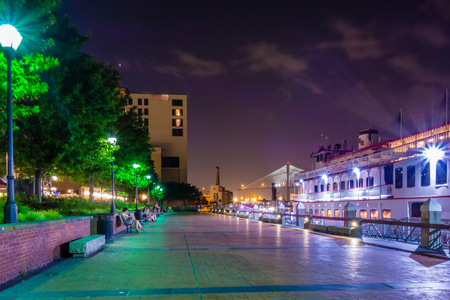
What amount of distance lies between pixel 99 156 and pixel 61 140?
12.3 feet

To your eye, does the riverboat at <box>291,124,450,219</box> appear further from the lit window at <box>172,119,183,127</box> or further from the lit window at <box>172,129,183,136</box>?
the lit window at <box>172,119,183,127</box>

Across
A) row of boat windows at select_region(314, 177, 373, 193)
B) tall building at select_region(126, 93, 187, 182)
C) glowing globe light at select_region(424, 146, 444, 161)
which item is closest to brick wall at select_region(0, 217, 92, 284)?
glowing globe light at select_region(424, 146, 444, 161)

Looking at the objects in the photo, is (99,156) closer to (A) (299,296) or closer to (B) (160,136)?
(A) (299,296)

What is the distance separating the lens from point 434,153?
24.6 metres

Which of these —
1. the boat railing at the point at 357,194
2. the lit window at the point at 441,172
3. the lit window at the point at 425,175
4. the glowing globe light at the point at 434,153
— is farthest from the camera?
the boat railing at the point at 357,194

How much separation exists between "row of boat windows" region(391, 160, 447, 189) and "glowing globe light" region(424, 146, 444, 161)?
2.55ft

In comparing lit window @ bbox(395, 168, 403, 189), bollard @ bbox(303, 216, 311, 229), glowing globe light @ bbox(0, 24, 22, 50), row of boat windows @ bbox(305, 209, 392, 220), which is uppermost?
glowing globe light @ bbox(0, 24, 22, 50)

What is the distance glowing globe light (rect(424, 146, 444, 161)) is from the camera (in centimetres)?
2431

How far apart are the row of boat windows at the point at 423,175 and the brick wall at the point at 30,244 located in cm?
2253

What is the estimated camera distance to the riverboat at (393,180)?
2525cm

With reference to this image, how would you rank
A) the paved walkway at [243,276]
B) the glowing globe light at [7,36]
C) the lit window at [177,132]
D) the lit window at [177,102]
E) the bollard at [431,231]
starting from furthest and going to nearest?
the lit window at [177,102]
the lit window at [177,132]
the bollard at [431,231]
the glowing globe light at [7,36]
the paved walkway at [243,276]

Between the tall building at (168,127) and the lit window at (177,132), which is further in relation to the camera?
the lit window at (177,132)

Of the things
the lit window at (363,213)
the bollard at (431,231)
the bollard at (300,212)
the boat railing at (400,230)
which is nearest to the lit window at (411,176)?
the lit window at (363,213)

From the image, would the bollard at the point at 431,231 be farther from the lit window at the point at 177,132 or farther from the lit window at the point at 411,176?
the lit window at the point at 177,132
